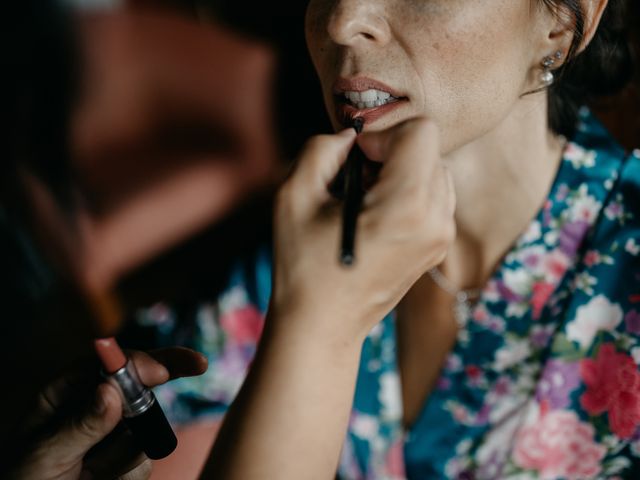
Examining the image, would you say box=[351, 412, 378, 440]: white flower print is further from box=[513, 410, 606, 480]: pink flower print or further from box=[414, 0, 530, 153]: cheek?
box=[414, 0, 530, 153]: cheek

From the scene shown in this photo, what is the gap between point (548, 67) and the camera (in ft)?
2.63

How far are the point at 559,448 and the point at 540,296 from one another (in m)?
0.22

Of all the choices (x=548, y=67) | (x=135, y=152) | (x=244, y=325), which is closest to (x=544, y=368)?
(x=548, y=67)

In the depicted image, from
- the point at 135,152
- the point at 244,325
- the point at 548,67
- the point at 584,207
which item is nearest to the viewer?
the point at 548,67

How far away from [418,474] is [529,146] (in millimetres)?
546

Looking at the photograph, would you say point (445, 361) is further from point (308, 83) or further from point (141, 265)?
point (141, 265)

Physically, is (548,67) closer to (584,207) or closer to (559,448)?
(584,207)

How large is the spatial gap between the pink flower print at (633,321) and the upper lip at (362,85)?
43cm

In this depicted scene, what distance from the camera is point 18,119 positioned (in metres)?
1.18

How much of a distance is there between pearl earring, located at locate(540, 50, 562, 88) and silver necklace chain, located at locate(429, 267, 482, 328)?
0.34m

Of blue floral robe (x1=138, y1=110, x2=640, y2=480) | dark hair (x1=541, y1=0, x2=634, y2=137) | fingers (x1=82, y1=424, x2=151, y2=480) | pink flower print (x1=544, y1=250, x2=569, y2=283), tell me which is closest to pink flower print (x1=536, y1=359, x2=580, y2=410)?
blue floral robe (x1=138, y1=110, x2=640, y2=480)

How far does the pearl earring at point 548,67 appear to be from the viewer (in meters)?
0.79

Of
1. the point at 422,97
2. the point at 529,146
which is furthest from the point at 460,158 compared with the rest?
the point at 422,97

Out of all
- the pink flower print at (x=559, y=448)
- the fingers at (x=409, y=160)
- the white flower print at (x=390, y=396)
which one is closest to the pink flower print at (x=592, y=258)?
the pink flower print at (x=559, y=448)
